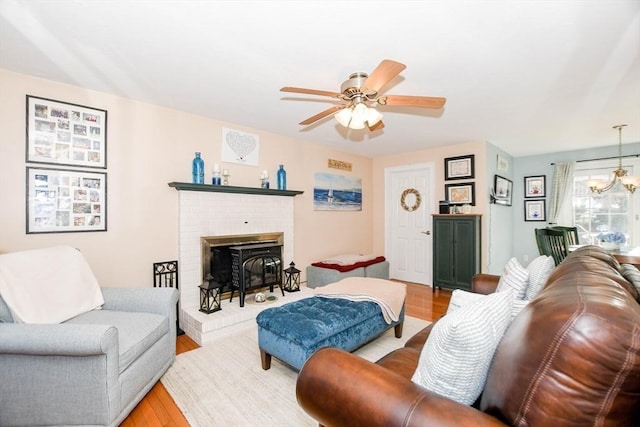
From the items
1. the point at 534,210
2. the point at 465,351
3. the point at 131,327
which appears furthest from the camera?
the point at 534,210

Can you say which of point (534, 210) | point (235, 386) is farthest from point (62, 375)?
point (534, 210)

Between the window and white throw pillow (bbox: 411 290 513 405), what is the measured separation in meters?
5.26

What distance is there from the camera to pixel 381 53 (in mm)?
2064

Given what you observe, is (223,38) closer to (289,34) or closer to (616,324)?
(289,34)

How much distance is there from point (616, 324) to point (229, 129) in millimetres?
3710

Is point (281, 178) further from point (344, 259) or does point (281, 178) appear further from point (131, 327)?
point (131, 327)

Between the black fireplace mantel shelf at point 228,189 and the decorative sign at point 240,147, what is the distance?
40 cm

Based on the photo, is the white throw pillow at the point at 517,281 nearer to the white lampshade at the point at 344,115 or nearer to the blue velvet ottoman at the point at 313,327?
the blue velvet ottoman at the point at 313,327

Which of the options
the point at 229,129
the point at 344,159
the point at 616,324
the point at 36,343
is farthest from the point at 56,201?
the point at 344,159

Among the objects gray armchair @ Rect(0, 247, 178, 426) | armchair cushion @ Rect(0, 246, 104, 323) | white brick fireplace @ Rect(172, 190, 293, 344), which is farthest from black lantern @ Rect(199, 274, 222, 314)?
gray armchair @ Rect(0, 247, 178, 426)

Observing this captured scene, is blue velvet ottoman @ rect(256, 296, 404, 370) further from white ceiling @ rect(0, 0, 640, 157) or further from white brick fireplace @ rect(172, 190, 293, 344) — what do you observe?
white ceiling @ rect(0, 0, 640, 157)

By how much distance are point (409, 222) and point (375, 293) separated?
3050 mm

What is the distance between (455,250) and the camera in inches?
175

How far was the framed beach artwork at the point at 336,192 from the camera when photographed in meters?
4.77
